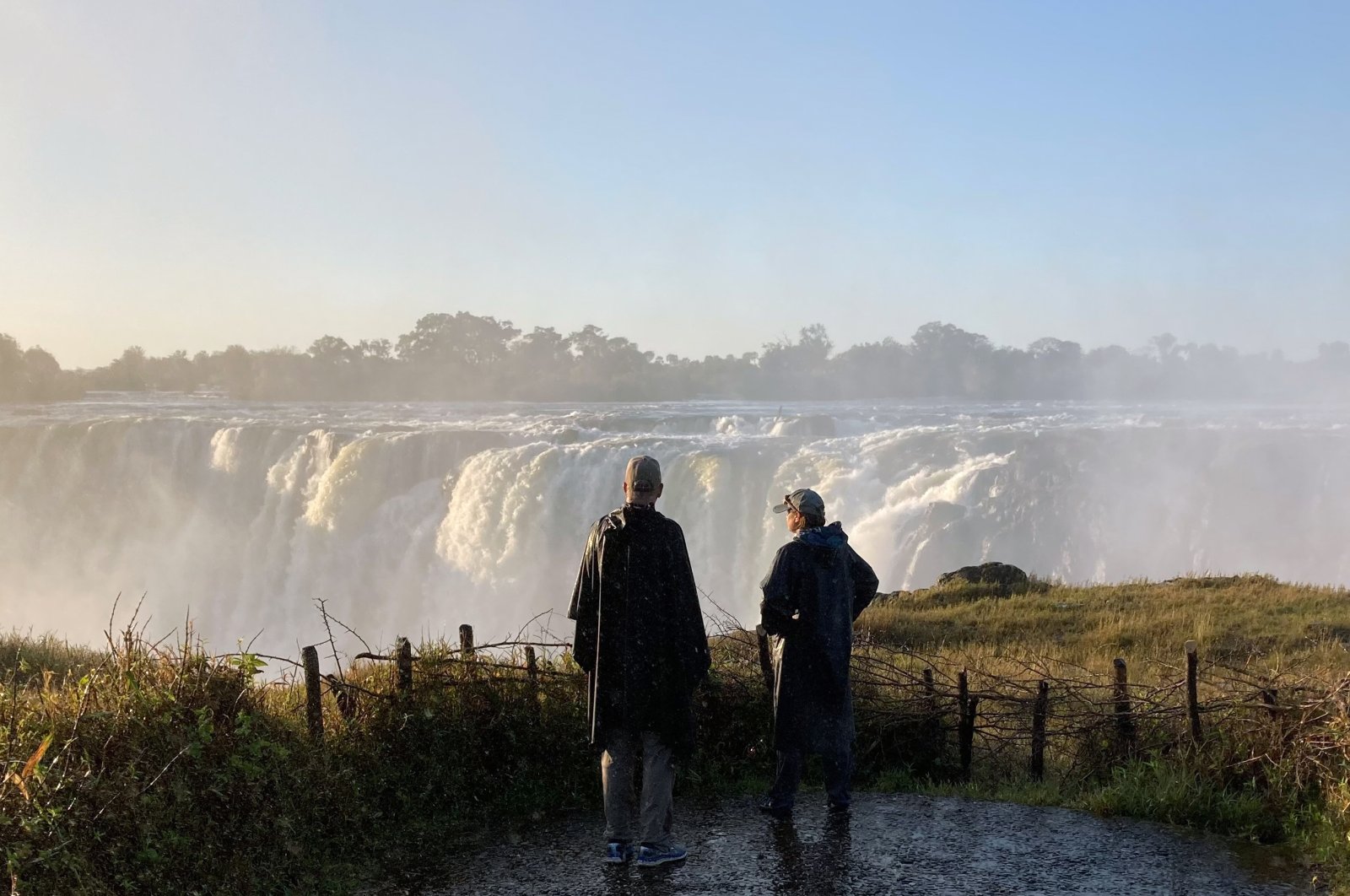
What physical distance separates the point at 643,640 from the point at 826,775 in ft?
5.19

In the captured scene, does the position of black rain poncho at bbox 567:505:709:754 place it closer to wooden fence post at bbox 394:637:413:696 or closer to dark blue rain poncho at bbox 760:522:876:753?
dark blue rain poncho at bbox 760:522:876:753

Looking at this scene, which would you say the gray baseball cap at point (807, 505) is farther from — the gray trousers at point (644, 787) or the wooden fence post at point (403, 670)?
the wooden fence post at point (403, 670)

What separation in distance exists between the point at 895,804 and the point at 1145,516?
2898 centimetres

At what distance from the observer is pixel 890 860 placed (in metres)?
5.37

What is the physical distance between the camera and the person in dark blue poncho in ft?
18.6

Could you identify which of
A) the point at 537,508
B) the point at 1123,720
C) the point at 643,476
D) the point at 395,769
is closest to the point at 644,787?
the point at 643,476

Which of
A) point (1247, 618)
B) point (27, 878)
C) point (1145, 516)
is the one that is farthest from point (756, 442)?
point (27, 878)

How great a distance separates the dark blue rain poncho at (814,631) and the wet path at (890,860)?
1.78ft

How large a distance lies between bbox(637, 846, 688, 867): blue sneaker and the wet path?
0.15ft

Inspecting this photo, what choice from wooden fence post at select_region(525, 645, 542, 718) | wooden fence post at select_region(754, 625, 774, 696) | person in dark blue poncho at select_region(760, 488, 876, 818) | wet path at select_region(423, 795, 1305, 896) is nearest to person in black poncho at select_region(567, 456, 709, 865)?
wet path at select_region(423, 795, 1305, 896)

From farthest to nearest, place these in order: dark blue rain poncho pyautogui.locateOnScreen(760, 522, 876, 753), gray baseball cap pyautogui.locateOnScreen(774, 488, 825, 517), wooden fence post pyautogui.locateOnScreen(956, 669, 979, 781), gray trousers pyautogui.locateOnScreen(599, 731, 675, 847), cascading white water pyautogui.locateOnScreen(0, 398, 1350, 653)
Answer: cascading white water pyautogui.locateOnScreen(0, 398, 1350, 653) < wooden fence post pyautogui.locateOnScreen(956, 669, 979, 781) < gray baseball cap pyautogui.locateOnScreen(774, 488, 825, 517) < dark blue rain poncho pyautogui.locateOnScreen(760, 522, 876, 753) < gray trousers pyautogui.locateOnScreen(599, 731, 675, 847)

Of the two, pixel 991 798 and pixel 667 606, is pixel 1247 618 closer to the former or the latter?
pixel 991 798

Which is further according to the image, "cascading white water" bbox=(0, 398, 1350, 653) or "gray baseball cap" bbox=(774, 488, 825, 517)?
"cascading white water" bbox=(0, 398, 1350, 653)

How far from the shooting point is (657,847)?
5.22m
